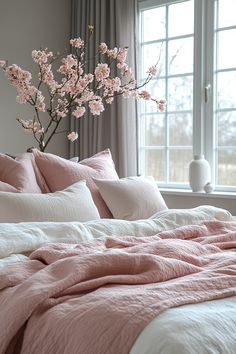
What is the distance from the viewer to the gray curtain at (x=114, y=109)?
4.50 meters

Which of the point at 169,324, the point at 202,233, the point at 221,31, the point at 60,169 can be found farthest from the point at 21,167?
the point at 221,31

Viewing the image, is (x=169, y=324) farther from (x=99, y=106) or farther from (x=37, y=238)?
(x=99, y=106)

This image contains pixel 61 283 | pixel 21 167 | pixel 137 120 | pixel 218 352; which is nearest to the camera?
pixel 218 352

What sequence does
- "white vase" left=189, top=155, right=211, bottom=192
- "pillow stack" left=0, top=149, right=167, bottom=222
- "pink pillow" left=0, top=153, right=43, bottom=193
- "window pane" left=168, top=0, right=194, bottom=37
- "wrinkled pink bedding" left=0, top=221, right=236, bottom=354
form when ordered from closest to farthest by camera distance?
"wrinkled pink bedding" left=0, top=221, right=236, bottom=354 → "pillow stack" left=0, top=149, right=167, bottom=222 → "pink pillow" left=0, top=153, right=43, bottom=193 → "white vase" left=189, top=155, right=211, bottom=192 → "window pane" left=168, top=0, right=194, bottom=37

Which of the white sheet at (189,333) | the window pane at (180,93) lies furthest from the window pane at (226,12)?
the white sheet at (189,333)

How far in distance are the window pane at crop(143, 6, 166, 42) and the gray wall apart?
28.7 inches

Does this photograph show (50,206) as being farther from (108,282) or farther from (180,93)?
(180,93)

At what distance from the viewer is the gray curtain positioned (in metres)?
4.50

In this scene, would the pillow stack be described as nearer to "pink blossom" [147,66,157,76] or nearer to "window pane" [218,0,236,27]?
"pink blossom" [147,66,157,76]

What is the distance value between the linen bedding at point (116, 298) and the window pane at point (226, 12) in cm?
257

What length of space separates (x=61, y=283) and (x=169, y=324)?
371 mm

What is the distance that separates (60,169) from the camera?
3.03 m

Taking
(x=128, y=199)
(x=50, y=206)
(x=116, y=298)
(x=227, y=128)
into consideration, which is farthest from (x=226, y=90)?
(x=116, y=298)

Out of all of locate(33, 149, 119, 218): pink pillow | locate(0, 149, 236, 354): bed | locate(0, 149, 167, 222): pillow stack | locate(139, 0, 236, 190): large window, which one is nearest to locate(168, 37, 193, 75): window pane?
locate(139, 0, 236, 190): large window
